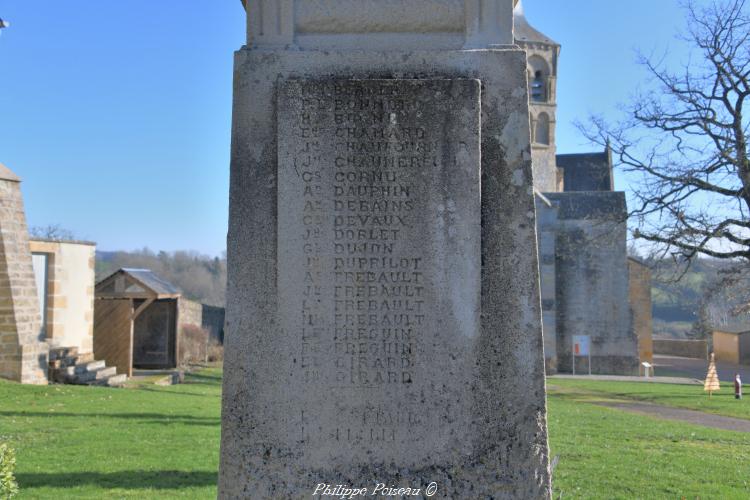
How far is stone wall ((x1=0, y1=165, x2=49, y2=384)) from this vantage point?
15.9 meters

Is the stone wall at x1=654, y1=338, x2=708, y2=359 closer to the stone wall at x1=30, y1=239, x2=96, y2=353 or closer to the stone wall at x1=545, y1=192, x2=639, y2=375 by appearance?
the stone wall at x1=545, y1=192, x2=639, y2=375

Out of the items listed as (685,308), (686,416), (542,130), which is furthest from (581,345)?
(685,308)

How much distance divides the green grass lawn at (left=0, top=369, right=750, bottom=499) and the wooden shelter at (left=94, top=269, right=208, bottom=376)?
6.76 metres

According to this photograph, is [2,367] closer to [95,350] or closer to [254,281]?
[95,350]

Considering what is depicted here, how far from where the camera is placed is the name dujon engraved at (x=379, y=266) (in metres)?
3.48

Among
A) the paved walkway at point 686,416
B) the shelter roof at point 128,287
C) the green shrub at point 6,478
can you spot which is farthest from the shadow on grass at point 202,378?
the green shrub at point 6,478

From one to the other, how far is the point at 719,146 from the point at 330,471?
2095 centimetres

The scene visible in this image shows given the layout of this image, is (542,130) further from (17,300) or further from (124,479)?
(124,479)

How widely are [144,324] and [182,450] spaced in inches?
845

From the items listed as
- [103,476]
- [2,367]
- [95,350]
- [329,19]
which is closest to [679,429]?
[103,476]

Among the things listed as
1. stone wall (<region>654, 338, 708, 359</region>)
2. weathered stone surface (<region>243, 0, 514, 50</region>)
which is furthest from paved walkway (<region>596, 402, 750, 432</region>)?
stone wall (<region>654, 338, 708, 359</region>)

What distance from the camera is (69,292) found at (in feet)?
64.3

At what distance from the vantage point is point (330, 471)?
3459 millimetres

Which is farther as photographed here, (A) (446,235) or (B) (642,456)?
(B) (642,456)
